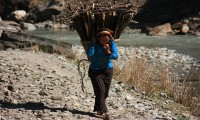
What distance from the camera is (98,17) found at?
661cm

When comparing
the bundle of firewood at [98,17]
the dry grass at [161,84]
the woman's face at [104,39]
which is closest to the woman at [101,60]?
the woman's face at [104,39]

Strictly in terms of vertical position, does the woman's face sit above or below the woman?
above

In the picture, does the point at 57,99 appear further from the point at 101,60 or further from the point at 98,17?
the point at 98,17

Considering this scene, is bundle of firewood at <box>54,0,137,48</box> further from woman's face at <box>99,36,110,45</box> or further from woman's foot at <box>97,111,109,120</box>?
woman's foot at <box>97,111,109,120</box>

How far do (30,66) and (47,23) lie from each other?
3396cm

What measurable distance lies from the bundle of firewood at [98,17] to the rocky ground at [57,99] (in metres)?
1.19

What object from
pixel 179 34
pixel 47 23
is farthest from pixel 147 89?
pixel 47 23

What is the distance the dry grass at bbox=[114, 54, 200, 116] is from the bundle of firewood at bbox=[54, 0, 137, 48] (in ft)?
7.75

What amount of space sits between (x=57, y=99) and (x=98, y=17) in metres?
1.73

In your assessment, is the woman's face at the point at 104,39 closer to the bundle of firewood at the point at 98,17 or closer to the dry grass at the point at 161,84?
the bundle of firewood at the point at 98,17

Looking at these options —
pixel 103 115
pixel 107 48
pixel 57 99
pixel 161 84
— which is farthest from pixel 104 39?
pixel 161 84

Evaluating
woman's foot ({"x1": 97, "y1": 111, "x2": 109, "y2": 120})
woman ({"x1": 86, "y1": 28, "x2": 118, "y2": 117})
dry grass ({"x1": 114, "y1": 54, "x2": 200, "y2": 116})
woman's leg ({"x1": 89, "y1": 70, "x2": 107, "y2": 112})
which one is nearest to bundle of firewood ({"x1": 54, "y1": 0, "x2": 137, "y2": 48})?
woman ({"x1": 86, "y1": 28, "x2": 118, "y2": 117})

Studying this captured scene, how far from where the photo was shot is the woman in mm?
6402

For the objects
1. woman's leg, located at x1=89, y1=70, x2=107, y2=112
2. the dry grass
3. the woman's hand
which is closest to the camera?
the woman's hand
